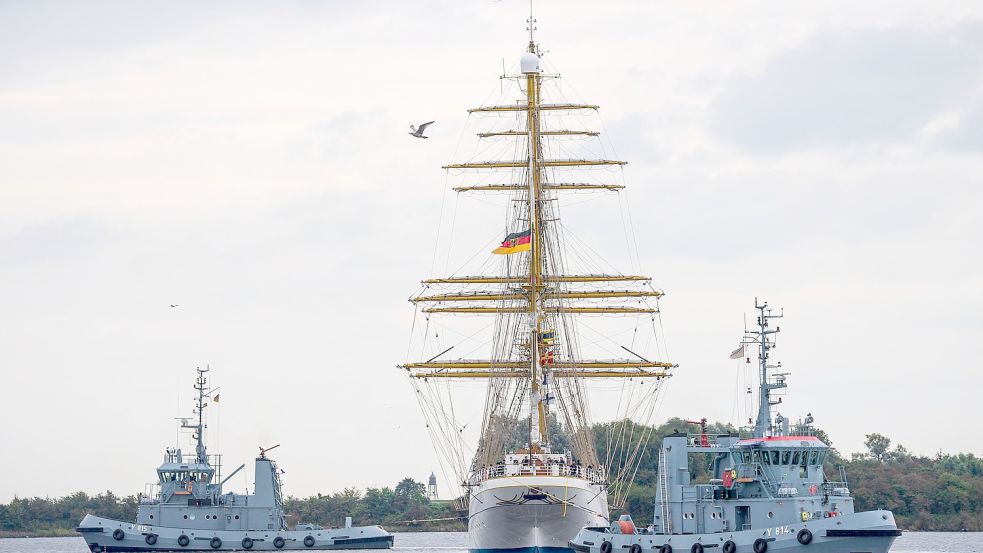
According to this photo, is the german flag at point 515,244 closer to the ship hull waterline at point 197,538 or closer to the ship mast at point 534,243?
the ship mast at point 534,243

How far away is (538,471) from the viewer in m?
99.4

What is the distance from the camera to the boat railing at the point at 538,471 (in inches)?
3912

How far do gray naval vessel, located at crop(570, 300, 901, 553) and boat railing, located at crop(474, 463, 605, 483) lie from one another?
14.4 metres

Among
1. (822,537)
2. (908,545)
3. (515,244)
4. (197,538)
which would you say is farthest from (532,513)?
(908,545)

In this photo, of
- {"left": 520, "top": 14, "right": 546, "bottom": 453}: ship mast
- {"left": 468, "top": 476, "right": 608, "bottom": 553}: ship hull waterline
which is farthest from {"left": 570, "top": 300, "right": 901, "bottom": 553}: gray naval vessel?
{"left": 520, "top": 14, "right": 546, "bottom": 453}: ship mast

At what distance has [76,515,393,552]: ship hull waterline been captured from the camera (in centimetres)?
11625

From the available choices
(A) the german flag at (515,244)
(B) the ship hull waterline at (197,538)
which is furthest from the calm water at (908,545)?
(A) the german flag at (515,244)

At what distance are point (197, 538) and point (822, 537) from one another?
5332 cm

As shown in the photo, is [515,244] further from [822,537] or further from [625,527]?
[822,537]

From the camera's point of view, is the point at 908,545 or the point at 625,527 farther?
the point at 908,545

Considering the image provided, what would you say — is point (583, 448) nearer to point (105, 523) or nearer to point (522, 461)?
point (522, 461)

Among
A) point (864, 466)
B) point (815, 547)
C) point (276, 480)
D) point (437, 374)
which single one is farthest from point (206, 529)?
point (864, 466)

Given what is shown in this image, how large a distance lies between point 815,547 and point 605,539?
12.1 metres

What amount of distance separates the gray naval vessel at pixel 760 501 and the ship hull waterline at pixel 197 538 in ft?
124
